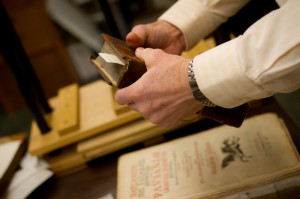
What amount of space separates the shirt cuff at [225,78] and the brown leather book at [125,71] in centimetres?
6

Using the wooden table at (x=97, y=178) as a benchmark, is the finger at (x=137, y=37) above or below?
above

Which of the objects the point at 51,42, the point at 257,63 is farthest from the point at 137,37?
the point at 51,42

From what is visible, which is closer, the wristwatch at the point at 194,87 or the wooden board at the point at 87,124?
the wristwatch at the point at 194,87

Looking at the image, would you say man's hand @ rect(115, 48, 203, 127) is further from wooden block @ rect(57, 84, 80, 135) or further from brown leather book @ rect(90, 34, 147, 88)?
wooden block @ rect(57, 84, 80, 135)

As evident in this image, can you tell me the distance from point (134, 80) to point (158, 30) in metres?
0.19

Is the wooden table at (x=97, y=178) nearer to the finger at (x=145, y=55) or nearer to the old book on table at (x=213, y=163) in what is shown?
the old book on table at (x=213, y=163)

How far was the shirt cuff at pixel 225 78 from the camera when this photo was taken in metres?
0.57

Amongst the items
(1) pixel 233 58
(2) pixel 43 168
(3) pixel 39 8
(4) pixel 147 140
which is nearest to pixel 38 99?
(2) pixel 43 168

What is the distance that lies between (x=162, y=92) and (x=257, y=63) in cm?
16

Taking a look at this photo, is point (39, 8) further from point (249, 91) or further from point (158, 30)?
point (249, 91)

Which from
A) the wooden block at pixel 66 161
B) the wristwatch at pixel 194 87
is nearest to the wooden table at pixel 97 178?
the wooden block at pixel 66 161

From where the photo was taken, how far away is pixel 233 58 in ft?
1.89

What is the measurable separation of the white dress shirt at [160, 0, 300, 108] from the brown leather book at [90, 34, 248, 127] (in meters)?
0.06

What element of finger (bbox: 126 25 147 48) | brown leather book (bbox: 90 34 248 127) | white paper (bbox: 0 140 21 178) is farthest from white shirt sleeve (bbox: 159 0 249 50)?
white paper (bbox: 0 140 21 178)
